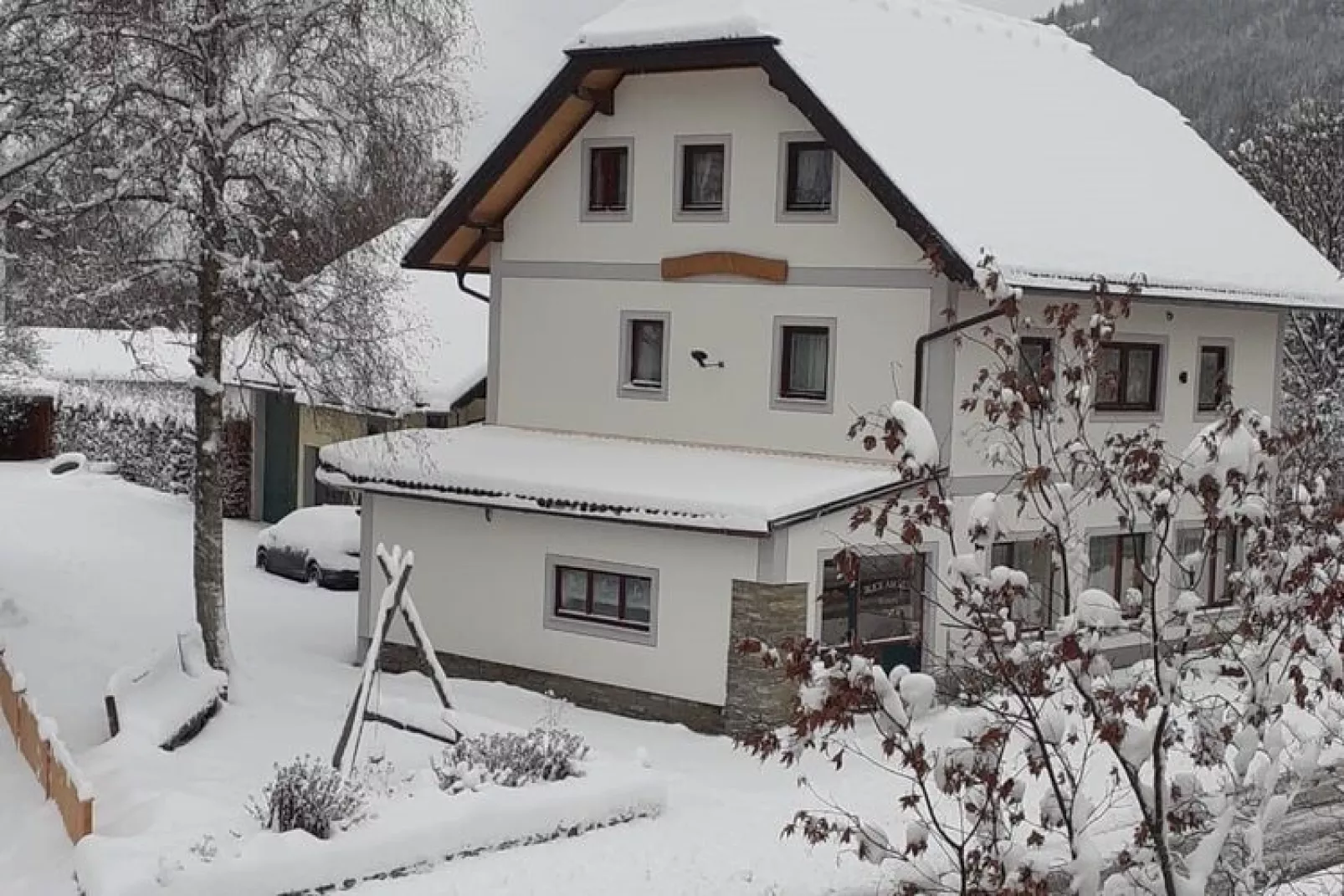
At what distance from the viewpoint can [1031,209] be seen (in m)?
19.8

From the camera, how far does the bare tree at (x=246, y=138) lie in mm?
16984

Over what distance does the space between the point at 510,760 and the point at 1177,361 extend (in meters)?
12.4

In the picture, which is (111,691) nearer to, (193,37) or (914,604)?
(193,37)

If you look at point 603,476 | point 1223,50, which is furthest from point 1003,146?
point 1223,50

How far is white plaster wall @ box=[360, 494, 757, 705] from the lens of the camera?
17.7 metres

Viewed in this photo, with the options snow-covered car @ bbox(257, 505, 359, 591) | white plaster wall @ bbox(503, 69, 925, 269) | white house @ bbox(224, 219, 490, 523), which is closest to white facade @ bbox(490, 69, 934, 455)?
white plaster wall @ bbox(503, 69, 925, 269)

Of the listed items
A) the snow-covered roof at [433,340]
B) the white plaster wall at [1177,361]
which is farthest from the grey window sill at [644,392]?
the white plaster wall at [1177,361]

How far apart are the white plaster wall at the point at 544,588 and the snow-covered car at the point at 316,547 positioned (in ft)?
18.2

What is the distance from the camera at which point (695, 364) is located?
20.5 m

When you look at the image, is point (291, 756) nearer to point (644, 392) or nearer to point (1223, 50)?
point (644, 392)

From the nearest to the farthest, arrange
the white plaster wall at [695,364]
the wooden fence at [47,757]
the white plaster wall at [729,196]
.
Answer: the wooden fence at [47,757] < the white plaster wall at [695,364] < the white plaster wall at [729,196]

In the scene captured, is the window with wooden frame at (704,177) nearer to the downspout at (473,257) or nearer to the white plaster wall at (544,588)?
the downspout at (473,257)

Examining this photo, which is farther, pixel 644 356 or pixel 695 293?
pixel 644 356

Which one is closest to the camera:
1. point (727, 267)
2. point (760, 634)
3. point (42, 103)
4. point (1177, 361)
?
point (760, 634)
